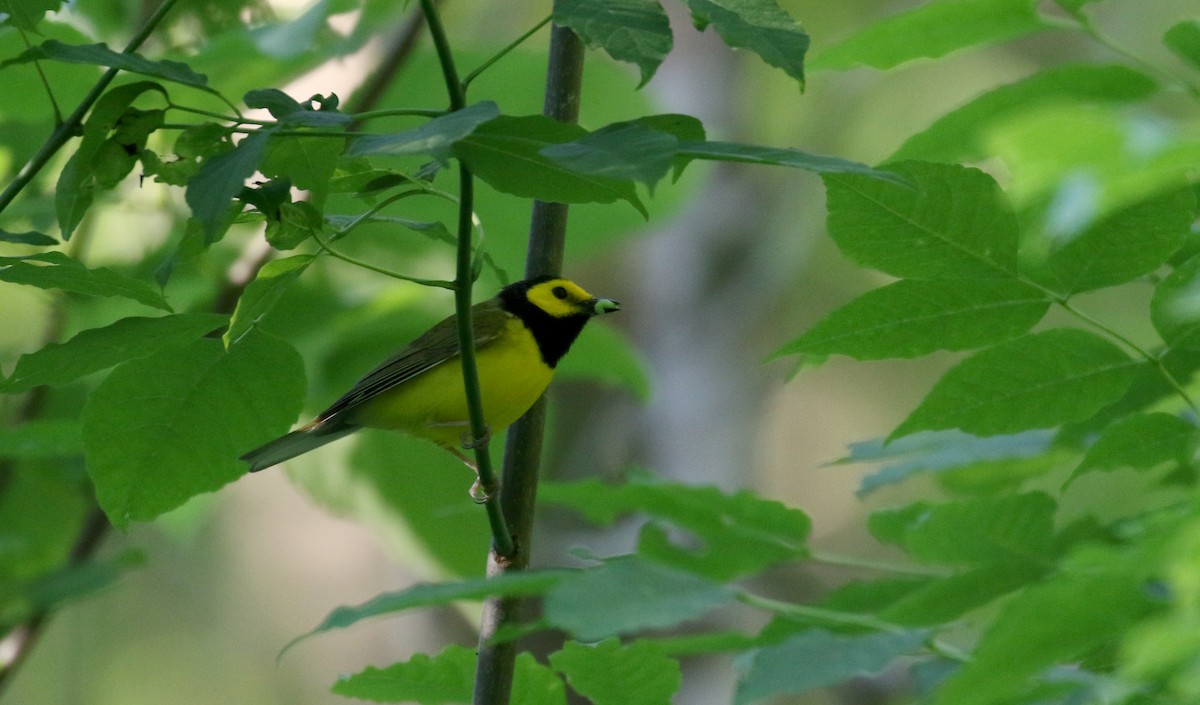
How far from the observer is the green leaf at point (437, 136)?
1332mm

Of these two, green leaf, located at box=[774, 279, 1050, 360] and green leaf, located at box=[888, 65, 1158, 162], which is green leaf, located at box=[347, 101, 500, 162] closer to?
green leaf, located at box=[774, 279, 1050, 360]

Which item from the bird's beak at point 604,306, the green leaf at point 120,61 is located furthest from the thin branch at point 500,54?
the bird's beak at point 604,306

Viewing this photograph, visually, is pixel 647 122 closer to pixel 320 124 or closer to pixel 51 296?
pixel 320 124

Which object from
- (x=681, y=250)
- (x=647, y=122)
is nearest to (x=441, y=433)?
(x=647, y=122)

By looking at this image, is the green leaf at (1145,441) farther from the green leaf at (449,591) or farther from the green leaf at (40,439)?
the green leaf at (40,439)

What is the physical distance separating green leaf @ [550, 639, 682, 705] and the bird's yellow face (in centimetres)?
286

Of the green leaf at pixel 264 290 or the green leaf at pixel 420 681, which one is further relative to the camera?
the green leaf at pixel 420 681

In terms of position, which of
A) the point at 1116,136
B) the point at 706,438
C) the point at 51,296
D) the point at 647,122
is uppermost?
the point at 1116,136

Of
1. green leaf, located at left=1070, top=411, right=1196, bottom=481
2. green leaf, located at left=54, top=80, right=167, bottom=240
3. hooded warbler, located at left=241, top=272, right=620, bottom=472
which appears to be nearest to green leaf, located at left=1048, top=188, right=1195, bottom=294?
green leaf, located at left=1070, top=411, right=1196, bottom=481

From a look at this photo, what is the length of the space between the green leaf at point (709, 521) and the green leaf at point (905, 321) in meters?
0.27

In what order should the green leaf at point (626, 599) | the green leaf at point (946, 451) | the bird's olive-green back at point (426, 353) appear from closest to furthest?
1. the green leaf at point (626, 599)
2. the green leaf at point (946, 451)
3. the bird's olive-green back at point (426, 353)

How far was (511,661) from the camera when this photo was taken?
67.9 inches

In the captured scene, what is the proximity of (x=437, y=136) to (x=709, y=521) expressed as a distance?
767 millimetres

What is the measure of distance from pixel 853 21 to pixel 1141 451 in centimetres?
1095
